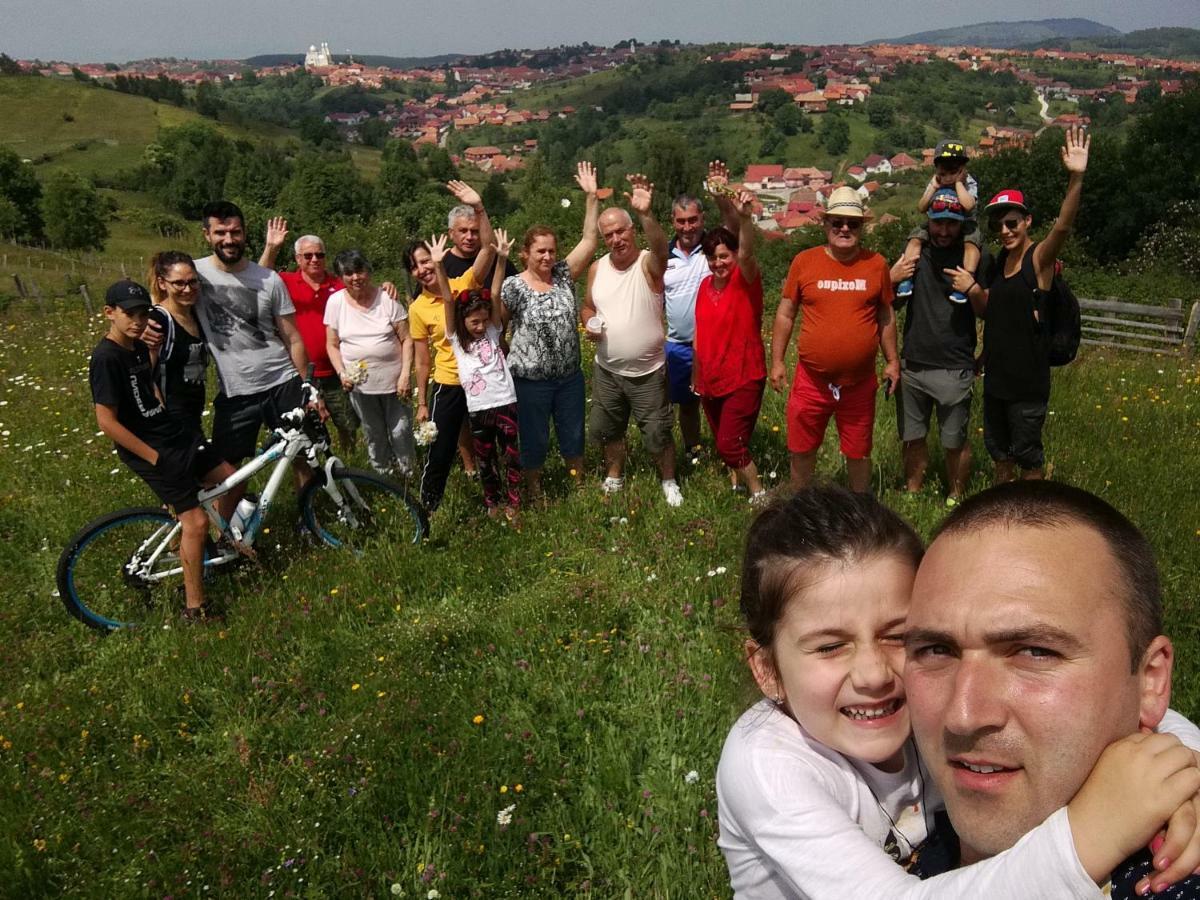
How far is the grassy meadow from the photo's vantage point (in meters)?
3.01

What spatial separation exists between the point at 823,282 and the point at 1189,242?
45531 millimetres

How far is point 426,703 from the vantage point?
12.5 feet

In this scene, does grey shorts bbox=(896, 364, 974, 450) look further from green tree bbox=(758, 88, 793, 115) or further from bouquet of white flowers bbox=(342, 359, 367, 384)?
green tree bbox=(758, 88, 793, 115)

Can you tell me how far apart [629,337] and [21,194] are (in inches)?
3238

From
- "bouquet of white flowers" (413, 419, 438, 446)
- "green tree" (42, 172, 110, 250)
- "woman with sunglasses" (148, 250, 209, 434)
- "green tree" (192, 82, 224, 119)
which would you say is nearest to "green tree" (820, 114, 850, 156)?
"green tree" (192, 82, 224, 119)

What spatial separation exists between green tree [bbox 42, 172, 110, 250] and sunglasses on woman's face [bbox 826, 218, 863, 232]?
7310cm

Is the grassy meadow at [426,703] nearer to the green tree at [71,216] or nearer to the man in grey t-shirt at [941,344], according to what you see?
the man in grey t-shirt at [941,344]

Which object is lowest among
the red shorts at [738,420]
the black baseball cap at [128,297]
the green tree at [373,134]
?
the red shorts at [738,420]

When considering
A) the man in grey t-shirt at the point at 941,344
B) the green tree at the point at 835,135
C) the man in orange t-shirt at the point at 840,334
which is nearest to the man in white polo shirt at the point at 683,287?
the man in orange t-shirt at the point at 840,334

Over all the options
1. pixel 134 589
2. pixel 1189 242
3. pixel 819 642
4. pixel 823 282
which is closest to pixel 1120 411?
pixel 823 282

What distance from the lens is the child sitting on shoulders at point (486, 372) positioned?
559 cm

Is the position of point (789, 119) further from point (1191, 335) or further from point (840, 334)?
point (840, 334)

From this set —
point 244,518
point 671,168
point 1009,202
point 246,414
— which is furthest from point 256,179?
point 1009,202

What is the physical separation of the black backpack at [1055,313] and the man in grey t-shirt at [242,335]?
4.97 meters
